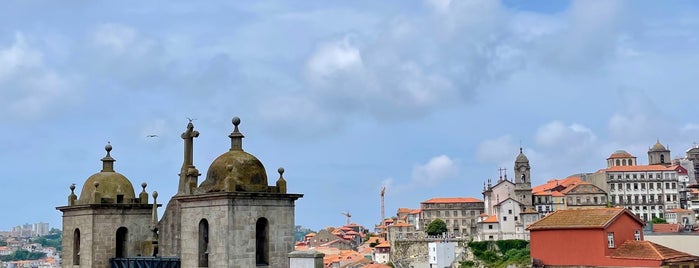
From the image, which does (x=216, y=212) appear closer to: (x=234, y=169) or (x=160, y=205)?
(x=234, y=169)

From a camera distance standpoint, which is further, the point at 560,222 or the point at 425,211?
the point at 425,211

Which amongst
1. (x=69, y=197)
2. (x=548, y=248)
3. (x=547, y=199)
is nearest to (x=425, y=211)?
(x=547, y=199)

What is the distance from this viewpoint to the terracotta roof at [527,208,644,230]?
37.9 metres

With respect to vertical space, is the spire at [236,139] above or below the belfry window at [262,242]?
above

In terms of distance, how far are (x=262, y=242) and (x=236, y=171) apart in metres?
1.75

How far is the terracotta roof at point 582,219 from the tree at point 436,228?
7347cm

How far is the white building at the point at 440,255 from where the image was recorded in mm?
99169

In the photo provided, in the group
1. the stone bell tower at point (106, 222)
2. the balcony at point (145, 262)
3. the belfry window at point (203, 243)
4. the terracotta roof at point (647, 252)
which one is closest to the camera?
the belfry window at point (203, 243)

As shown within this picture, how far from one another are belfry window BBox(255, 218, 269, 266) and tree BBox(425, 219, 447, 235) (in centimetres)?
9751

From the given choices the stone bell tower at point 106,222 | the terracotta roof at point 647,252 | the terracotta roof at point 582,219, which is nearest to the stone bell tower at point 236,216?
the stone bell tower at point 106,222

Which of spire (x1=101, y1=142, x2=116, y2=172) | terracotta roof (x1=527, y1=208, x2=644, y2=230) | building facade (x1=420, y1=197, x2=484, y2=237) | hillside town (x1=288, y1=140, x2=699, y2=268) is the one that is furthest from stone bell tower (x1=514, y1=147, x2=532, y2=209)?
spire (x1=101, y1=142, x2=116, y2=172)

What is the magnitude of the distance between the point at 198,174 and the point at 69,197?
6.61 m

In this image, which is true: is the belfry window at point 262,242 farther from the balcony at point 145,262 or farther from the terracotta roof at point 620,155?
the terracotta roof at point 620,155

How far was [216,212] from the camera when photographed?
17.8 metres
